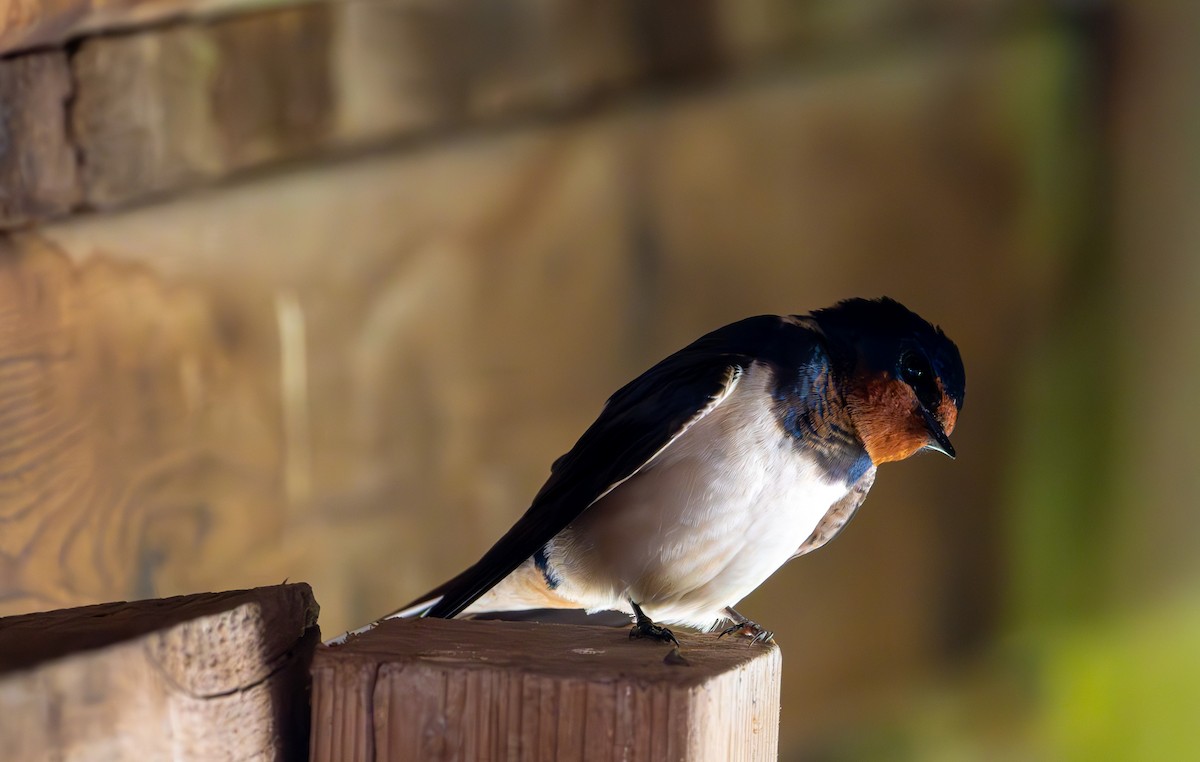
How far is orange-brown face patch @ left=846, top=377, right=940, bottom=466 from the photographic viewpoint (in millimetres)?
1154

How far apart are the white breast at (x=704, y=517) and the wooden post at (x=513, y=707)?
1.50 ft

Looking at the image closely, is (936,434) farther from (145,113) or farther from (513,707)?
(145,113)

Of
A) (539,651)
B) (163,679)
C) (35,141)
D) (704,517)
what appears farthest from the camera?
(35,141)

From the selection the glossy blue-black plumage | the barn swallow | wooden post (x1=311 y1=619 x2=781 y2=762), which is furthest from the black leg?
wooden post (x1=311 y1=619 x2=781 y2=762)

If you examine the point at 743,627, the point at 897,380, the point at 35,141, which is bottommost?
the point at 743,627

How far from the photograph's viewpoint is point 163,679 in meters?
0.53

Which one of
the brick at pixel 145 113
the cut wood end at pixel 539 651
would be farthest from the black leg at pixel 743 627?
the brick at pixel 145 113

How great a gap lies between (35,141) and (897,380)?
5.24 feet

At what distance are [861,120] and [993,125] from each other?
0.86 feet

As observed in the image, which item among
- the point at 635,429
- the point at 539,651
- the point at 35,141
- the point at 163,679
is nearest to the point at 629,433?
the point at 635,429

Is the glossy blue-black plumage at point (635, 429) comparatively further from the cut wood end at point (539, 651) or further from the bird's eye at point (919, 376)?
the cut wood end at point (539, 651)

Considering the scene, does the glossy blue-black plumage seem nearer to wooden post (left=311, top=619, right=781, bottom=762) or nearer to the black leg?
the black leg

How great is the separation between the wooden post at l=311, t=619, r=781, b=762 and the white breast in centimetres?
46

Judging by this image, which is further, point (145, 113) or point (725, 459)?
point (145, 113)
